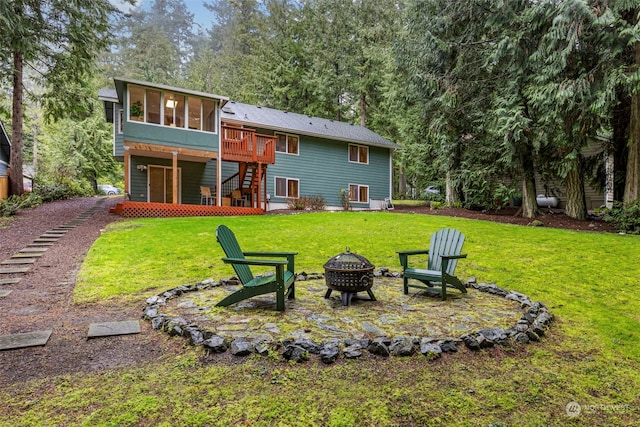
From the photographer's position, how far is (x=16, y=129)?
1349 centimetres

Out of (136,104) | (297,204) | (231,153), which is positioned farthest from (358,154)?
(136,104)

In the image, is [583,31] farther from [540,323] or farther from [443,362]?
[443,362]

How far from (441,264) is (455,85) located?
11.0 m

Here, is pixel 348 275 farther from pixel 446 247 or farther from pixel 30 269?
pixel 30 269

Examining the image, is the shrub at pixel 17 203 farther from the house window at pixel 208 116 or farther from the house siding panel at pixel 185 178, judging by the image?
the house window at pixel 208 116

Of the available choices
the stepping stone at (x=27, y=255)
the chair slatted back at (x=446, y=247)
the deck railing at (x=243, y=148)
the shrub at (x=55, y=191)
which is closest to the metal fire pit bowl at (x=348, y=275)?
the chair slatted back at (x=446, y=247)

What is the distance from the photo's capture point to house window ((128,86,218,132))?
41.4ft

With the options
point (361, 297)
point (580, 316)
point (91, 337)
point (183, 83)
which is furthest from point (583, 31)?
point (183, 83)

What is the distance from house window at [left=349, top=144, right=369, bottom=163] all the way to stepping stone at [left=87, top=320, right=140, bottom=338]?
646 inches

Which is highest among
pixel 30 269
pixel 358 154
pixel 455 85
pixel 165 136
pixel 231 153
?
pixel 455 85

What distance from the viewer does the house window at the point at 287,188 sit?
667 inches

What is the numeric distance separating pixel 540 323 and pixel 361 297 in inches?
75.0

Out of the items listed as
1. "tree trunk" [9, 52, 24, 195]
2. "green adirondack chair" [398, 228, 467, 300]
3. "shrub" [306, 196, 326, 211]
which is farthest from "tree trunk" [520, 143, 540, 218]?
"tree trunk" [9, 52, 24, 195]

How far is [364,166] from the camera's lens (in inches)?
760
